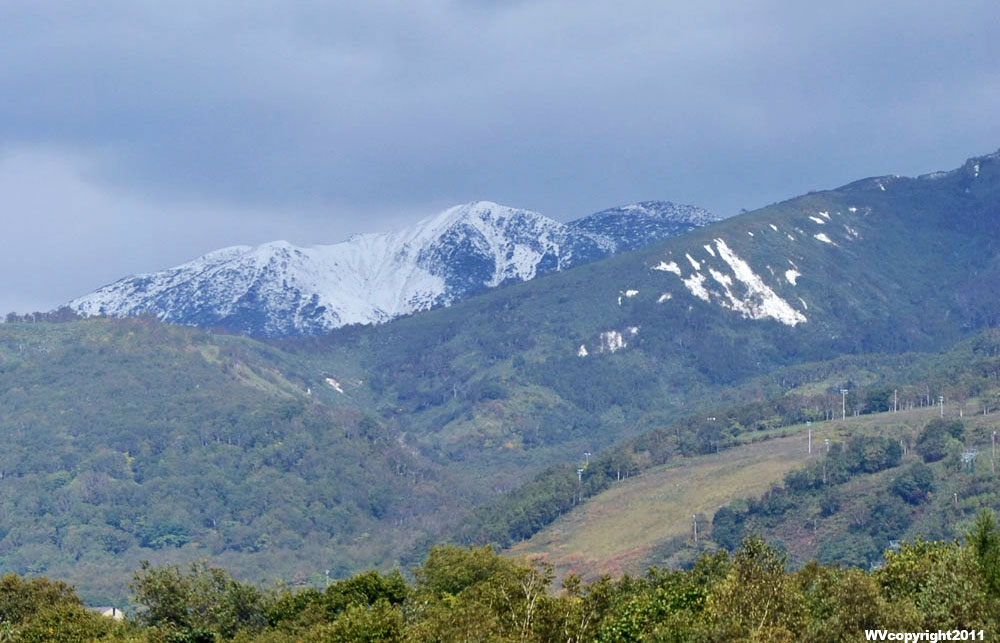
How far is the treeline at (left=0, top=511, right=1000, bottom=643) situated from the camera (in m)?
86.2

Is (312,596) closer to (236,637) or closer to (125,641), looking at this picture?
(236,637)

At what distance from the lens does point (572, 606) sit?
97.6 m

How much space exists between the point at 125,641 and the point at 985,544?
213 ft

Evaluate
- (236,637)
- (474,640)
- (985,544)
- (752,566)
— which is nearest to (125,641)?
(236,637)

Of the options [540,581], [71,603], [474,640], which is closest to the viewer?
[474,640]

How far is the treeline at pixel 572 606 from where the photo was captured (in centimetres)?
8619

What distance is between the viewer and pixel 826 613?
9069cm

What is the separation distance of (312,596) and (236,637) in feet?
48.8

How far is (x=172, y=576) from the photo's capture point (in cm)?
14600

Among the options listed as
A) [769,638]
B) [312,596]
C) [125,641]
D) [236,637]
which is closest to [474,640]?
[769,638]

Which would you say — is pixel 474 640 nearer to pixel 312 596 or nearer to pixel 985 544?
pixel 985 544

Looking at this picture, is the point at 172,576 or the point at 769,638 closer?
the point at 769,638

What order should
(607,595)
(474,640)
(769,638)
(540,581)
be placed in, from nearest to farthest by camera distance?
(769,638), (474,640), (540,581), (607,595)

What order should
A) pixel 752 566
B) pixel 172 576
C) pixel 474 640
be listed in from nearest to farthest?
1. pixel 474 640
2. pixel 752 566
3. pixel 172 576
